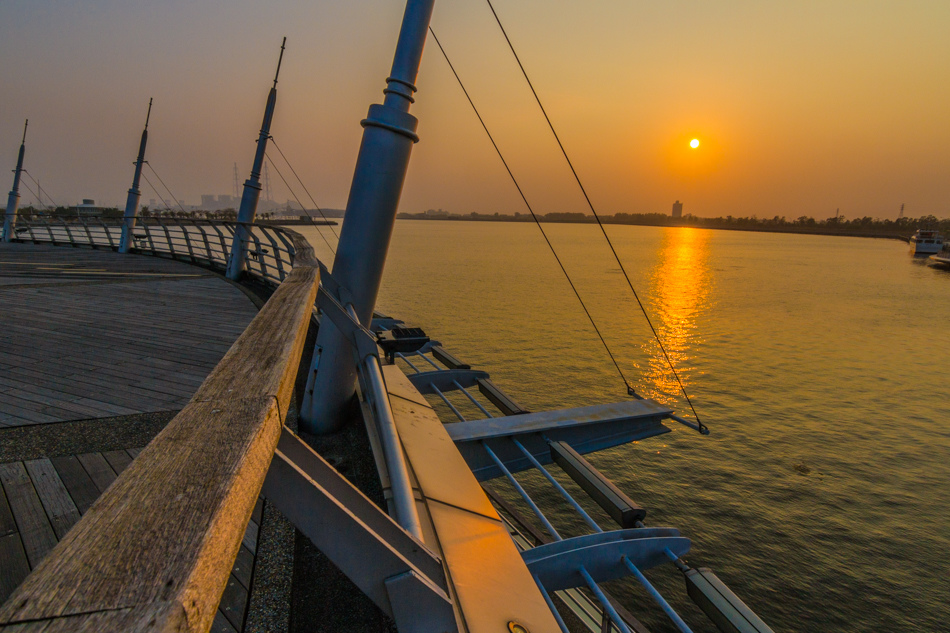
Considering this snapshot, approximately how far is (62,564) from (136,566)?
8cm

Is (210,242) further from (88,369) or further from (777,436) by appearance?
(777,436)

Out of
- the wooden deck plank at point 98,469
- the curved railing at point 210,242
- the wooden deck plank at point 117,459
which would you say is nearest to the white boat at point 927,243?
the curved railing at point 210,242

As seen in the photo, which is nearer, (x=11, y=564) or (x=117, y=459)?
(x=11, y=564)

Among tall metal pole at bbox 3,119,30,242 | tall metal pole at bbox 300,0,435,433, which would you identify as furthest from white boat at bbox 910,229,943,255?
tall metal pole at bbox 3,119,30,242

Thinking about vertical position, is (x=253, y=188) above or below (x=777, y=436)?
above

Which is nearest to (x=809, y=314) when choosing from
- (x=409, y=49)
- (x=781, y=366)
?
(x=781, y=366)

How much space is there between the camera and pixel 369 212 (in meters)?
3.52

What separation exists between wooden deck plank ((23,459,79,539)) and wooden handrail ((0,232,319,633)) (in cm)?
229

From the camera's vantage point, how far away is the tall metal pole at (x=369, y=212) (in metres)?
3.39

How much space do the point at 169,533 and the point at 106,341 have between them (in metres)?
6.27

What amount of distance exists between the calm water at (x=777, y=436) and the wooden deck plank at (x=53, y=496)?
Result: 571 centimetres

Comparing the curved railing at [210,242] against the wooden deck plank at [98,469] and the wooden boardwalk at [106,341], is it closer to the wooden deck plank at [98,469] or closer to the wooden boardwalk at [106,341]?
the wooden boardwalk at [106,341]

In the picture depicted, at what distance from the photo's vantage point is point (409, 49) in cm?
340

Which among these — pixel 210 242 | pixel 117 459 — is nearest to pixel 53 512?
pixel 117 459
